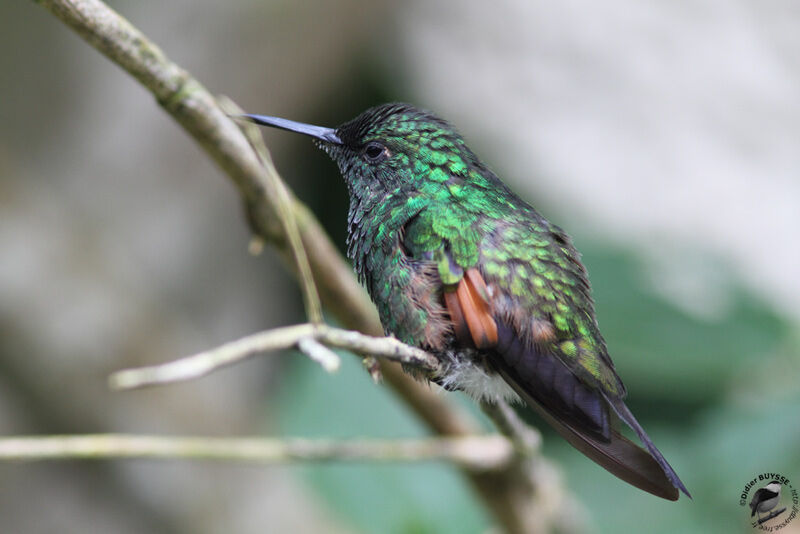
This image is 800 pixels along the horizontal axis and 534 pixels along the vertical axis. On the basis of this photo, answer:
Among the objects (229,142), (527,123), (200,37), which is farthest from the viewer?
(527,123)

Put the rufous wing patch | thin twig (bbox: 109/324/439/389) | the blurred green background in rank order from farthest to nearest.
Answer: the blurred green background, the rufous wing patch, thin twig (bbox: 109/324/439/389)

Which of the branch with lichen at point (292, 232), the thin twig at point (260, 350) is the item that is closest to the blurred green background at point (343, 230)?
the branch with lichen at point (292, 232)

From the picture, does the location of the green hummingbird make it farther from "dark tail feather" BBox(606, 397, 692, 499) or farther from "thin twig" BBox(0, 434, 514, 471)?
"thin twig" BBox(0, 434, 514, 471)

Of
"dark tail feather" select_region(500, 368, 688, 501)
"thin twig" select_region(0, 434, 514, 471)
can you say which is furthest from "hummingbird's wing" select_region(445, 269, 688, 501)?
"thin twig" select_region(0, 434, 514, 471)

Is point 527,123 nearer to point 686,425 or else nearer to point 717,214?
point 717,214

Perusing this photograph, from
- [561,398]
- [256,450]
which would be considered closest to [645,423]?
[256,450]

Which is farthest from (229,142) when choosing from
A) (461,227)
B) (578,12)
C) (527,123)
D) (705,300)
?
(578,12)

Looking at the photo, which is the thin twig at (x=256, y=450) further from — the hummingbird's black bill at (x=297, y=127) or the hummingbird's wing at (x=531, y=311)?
the hummingbird's black bill at (x=297, y=127)

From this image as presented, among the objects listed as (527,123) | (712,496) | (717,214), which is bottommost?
(712,496)
